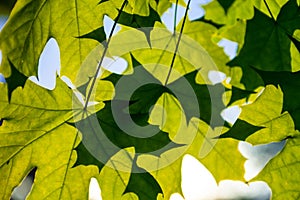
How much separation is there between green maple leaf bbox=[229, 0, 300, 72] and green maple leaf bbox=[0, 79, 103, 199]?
323mm

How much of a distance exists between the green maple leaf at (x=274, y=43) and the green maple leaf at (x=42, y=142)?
32cm

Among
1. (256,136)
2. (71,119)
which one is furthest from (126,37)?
(256,136)

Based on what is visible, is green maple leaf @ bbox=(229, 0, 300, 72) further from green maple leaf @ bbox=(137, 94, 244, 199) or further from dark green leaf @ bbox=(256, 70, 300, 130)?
green maple leaf @ bbox=(137, 94, 244, 199)

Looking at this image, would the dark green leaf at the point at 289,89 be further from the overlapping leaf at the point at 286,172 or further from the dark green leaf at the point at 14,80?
the dark green leaf at the point at 14,80

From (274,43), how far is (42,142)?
1.51 feet

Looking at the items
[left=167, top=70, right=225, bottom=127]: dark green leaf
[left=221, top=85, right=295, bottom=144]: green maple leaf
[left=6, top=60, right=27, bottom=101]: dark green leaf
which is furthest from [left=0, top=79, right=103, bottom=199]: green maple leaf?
[left=221, top=85, right=295, bottom=144]: green maple leaf

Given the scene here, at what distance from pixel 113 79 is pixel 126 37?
0.09 m

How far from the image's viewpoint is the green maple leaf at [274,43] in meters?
0.92

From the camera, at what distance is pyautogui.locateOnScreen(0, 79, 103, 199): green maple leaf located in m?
0.97

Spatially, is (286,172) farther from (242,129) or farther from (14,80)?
(14,80)

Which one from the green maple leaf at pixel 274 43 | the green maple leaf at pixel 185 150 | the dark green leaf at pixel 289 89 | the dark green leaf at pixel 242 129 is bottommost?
the green maple leaf at pixel 185 150

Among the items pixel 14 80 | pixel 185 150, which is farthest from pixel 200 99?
pixel 14 80

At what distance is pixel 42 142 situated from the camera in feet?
3.25

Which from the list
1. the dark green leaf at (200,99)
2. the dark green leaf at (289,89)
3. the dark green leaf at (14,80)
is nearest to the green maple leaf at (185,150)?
the dark green leaf at (200,99)
